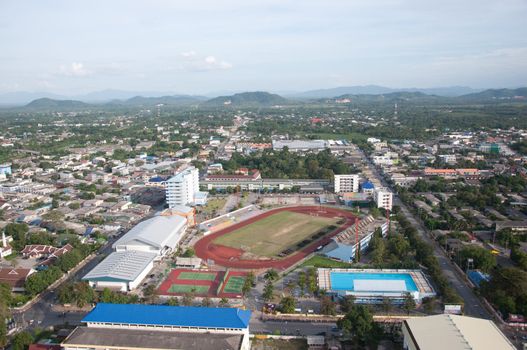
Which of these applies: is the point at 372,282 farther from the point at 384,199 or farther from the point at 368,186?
the point at 368,186

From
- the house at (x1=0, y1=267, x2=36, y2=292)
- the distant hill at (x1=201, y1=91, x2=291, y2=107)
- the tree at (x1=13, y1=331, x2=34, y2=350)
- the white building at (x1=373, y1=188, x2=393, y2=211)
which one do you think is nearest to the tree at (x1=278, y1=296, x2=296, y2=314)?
the tree at (x1=13, y1=331, x2=34, y2=350)

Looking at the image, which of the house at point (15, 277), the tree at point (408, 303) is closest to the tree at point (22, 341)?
the house at point (15, 277)

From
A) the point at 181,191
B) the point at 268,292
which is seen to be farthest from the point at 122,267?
the point at 181,191

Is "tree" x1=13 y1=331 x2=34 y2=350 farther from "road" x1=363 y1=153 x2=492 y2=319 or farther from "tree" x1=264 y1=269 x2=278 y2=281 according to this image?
"road" x1=363 y1=153 x2=492 y2=319

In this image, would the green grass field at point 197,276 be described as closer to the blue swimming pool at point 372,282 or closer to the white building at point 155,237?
the white building at point 155,237

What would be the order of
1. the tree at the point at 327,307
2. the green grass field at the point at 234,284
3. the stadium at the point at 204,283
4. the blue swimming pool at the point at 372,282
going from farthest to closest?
the green grass field at the point at 234,284 → the stadium at the point at 204,283 → the blue swimming pool at the point at 372,282 → the tree at the point at 327,307

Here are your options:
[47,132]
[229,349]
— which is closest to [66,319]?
[229,349]
